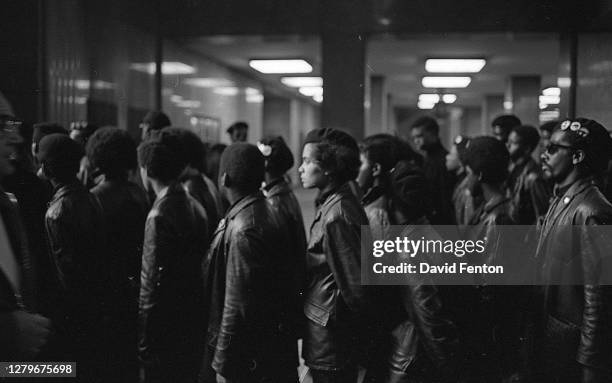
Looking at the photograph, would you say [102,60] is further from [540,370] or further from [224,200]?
[540,370]

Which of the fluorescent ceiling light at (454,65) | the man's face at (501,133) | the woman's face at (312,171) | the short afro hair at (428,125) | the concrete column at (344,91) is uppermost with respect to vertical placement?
the fluorescent ceiling light at (454,65)

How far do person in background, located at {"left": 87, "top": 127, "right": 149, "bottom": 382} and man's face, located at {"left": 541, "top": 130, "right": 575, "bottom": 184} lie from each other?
2179 millimetres

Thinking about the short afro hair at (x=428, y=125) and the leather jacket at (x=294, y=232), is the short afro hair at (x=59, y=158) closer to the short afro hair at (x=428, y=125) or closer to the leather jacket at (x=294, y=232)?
the leather jacket at (x=294, y=232)

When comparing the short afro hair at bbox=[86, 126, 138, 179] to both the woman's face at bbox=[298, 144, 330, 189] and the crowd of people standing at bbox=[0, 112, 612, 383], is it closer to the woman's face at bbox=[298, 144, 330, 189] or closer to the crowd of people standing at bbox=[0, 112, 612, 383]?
the crowd of people standing at bbox=[0, 112, 612, 383]

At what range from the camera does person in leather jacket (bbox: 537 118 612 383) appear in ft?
7.98

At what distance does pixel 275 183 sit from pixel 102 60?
2.92 metres

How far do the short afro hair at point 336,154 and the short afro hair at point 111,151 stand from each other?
1.19 meters

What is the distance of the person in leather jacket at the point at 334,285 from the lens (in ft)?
8.61

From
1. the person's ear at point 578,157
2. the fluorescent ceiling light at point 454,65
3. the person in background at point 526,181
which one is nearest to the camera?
the person's ear at point 578,157

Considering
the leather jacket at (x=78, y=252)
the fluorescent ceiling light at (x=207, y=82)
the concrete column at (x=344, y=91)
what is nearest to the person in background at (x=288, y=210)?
the leather jacket at (x=78, y=252)

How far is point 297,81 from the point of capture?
1490 cm

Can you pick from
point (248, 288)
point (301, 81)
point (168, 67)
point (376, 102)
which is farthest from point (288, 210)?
point (301, 81)

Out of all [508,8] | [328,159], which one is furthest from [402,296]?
[508,8]

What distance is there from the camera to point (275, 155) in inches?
158
